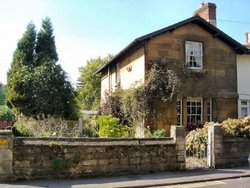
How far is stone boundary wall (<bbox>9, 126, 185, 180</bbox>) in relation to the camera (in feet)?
32.3

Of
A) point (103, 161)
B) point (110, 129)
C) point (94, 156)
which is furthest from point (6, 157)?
point (110, 129)

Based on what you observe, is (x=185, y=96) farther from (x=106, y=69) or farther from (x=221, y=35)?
(x=106, y=69)

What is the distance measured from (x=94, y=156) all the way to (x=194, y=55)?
34.6ft

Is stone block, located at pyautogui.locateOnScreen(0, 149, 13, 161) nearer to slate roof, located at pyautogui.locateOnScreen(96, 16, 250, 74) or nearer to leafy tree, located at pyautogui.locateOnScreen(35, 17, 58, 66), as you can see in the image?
slate roof, located at pyautogui.locateOnScreen(96, 16, 250, 74)

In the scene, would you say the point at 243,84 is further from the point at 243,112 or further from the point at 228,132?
the point at 228,132

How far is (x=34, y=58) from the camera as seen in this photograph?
84.3ft

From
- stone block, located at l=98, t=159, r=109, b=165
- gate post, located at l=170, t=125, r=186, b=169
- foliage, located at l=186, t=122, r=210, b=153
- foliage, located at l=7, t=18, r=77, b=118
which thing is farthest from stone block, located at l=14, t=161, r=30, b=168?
foliage, located at l=7, t=18, r=77, b=118

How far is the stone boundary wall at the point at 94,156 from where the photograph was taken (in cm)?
984

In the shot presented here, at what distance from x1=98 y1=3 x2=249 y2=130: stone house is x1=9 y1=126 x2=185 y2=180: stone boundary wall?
235 inches

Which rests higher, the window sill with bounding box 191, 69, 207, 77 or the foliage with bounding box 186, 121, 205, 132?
the window sill with bounding box 191, 69, 207, 77

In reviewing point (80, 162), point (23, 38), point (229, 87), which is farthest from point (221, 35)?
point (23, 38)

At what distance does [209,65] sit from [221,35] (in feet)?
6.34

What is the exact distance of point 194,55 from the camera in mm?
18781

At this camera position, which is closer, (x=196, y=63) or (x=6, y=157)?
(x=6, y=157)
